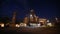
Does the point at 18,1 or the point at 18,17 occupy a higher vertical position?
the point at 18,1

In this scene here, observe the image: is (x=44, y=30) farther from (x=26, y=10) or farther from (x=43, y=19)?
(x=26, y=10)

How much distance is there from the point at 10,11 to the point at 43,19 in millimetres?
686

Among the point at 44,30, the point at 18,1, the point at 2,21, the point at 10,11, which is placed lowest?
the point at 44,30

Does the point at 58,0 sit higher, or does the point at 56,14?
the point at 58,0

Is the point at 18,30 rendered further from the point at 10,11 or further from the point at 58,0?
the point at 58,0

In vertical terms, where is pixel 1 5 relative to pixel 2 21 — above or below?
above

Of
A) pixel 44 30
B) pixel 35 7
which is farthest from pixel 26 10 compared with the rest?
pixel 44 30

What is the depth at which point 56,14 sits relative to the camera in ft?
7.86

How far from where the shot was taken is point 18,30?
2.44 metres

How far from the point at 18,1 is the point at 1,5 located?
1.16 feet

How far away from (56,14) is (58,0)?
→ 301 millimetres

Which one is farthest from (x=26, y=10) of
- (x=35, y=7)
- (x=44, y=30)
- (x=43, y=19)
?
(x=44, y=30)

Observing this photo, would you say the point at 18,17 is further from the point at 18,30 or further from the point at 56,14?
the point at 56,14

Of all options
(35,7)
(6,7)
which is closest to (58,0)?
(35,7)
